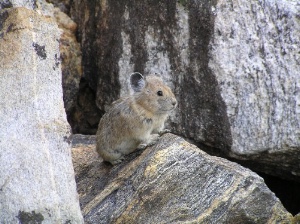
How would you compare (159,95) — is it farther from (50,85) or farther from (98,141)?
(50,85)

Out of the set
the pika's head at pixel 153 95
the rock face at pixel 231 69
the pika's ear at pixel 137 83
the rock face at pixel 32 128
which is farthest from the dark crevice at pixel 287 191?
the rock face at pixel 32 128

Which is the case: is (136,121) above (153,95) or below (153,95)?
below

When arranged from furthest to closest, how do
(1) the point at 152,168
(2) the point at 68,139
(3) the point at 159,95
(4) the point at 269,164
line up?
(4) the point at 269,164 < (3) the point at 159,95 < (1) the point at 152,168 < (2) the point at 68,139

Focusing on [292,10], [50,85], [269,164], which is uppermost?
[292,10]

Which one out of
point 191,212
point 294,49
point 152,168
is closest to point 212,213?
point 191,212

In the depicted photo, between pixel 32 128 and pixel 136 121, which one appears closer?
pixel 32 128

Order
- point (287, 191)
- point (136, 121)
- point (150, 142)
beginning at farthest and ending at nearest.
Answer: point (287, 191), point (136, 121), point (150, 142)

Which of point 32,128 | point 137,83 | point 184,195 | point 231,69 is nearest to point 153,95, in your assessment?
point 137,83

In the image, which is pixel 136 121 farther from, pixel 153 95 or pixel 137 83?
pixel 137 83
